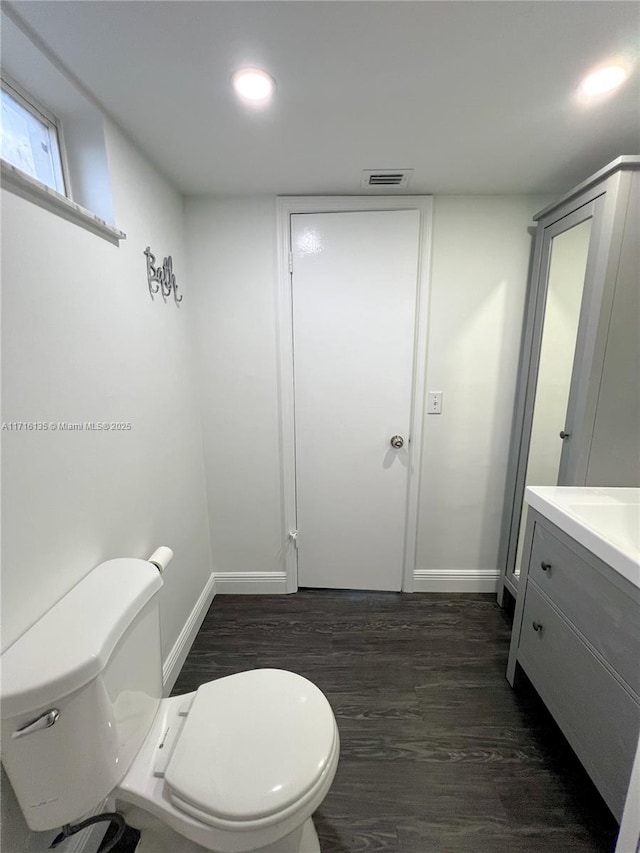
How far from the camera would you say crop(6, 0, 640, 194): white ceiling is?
76 cm

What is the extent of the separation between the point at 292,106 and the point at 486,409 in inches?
60.7

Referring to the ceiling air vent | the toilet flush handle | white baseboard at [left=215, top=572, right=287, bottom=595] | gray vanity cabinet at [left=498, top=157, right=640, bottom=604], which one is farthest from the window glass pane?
white baseboard at [left=215, top=572, right=287, bottom=595]

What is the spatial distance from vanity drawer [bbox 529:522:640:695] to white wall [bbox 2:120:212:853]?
1.37 m

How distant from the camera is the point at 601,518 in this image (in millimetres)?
1149

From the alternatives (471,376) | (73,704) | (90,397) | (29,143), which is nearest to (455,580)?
(471,376)

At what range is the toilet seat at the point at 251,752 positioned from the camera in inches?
29.7

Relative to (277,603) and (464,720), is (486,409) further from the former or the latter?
(277,603)

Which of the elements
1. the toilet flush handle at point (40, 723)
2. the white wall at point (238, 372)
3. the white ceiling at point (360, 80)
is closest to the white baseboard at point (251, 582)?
the white wall at point (238, 372)

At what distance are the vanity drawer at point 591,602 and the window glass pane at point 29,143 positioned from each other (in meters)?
1.93

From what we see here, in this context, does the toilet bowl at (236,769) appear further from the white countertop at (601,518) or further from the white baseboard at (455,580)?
the white baseboard at (455,580)

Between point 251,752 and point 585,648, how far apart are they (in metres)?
0.99

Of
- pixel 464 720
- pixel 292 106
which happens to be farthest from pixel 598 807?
pixel 292 106

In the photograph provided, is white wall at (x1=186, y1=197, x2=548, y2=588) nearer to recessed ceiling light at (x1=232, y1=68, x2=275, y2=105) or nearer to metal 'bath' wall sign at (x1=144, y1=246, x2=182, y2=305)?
metal 'bath' wall sign at (x1=144, y1=246, x2=182, y2=305)

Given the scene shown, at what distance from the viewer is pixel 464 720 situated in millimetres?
1339
